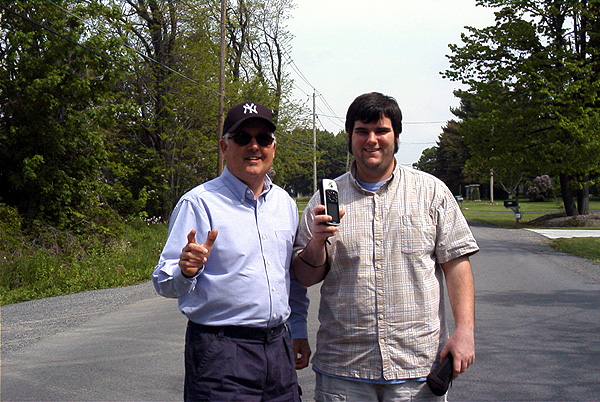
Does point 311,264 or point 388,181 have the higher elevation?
point 388,181

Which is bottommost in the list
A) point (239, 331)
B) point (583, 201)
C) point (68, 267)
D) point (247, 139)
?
point (68, 267)

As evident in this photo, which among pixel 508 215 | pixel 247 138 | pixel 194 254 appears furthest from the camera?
pixel 508 215

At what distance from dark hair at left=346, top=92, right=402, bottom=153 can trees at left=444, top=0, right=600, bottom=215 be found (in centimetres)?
2769

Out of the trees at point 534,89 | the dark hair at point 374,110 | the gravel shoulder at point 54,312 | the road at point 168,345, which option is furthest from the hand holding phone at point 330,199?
the trees at point 534,89

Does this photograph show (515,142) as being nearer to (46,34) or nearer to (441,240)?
(46,34)

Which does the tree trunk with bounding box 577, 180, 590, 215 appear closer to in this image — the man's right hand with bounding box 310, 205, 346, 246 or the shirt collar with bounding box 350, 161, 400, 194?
the shirt collar with bounding box 350, 161, 400, 194

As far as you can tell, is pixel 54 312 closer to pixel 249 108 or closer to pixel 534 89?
pixel 249 108

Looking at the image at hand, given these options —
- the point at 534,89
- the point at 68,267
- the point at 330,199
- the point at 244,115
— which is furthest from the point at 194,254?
the point at 534,89

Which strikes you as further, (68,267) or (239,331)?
Answer: (68,267)

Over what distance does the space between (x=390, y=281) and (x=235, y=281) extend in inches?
27.3

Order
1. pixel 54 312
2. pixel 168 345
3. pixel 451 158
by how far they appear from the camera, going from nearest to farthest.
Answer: pixel 168 345
pixel 54 312
pixel 451 158

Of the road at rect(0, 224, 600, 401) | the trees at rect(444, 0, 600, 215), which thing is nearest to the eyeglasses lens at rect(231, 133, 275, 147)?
the road at rect(0, 224, 600, 401)

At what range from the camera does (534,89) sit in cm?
3025

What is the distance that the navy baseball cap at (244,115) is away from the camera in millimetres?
3082
